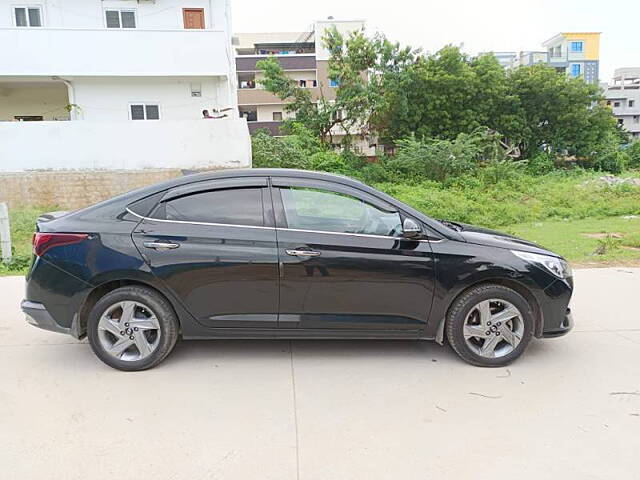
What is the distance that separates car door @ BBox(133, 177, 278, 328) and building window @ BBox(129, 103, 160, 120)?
14905mm

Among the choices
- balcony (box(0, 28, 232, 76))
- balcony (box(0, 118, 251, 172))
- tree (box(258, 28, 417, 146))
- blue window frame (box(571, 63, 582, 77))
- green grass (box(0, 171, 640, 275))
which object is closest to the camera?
green grass (box(0, 171, 640, 275))

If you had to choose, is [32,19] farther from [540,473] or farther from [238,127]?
[540,473]

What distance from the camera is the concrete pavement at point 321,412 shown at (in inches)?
100.0

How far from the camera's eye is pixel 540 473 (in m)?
2.47

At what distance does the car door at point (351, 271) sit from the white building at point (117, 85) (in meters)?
10.2

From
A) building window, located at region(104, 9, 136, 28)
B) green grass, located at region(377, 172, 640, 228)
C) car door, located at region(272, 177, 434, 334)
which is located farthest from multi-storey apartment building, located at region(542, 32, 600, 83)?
car door, located at region(272, 177, 434, 334)

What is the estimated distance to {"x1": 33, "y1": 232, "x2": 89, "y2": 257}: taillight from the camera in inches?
141

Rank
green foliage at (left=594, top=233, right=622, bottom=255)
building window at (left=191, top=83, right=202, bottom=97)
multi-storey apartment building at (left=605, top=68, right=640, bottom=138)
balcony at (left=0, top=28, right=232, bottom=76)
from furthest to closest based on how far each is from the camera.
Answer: multi-storey apartment building at (left=605, top=68, right=640, bottom=138)
building window at (left=191, top=83, right=202, bottom=97)
balcony at (left=0, top=28, right=232, bottom=76)
green foliage at (left=594, top=233, right=622, bottom=255)

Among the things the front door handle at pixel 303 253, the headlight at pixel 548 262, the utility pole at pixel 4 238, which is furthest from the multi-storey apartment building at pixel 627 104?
the front door handle at pixel 303 253

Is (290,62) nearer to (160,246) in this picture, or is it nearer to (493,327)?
(160,246)

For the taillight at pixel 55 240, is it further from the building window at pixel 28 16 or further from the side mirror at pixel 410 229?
the building window at pixel 28 16

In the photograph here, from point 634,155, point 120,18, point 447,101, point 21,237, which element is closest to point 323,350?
point 21,237

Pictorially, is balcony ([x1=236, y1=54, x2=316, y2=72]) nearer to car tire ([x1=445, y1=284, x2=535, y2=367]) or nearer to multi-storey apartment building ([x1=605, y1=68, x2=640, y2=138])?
car tire ([x1=445, y1=284, x2=535, y2=367])

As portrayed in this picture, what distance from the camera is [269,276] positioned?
3586 mm
